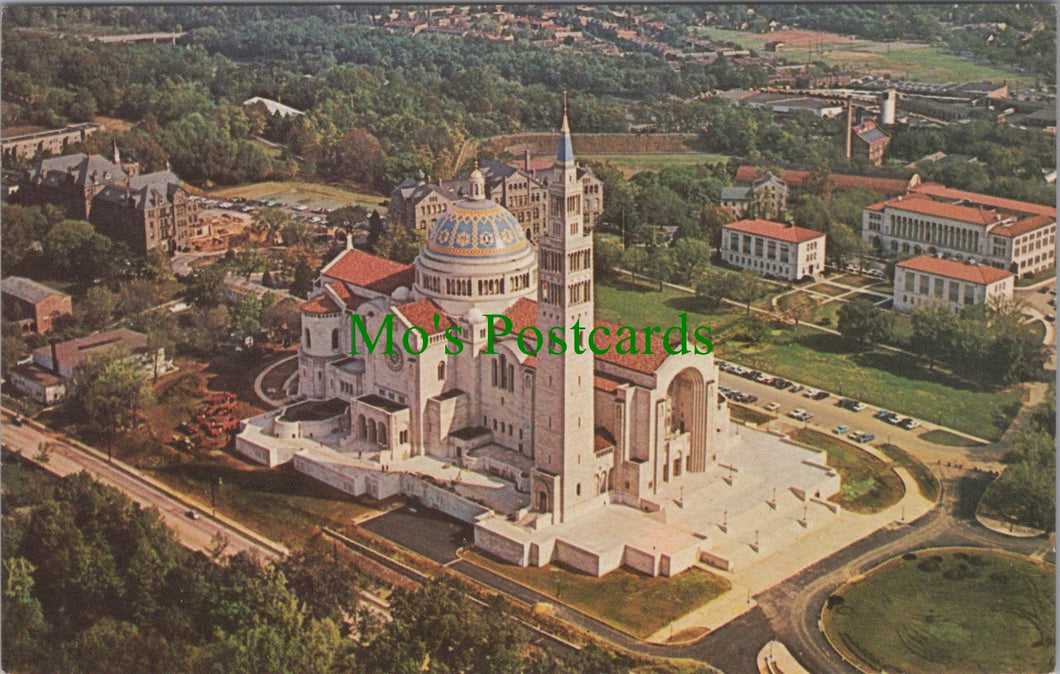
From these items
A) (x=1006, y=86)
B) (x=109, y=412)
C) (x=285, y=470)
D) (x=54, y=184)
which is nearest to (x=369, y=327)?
(x=285, y=470)

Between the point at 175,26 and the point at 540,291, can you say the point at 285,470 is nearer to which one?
the point at 540,291

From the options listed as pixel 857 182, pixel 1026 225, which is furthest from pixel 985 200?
pixel 857 182

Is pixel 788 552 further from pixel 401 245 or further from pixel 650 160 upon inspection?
pixel 650 160

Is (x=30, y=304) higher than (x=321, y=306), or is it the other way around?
(x=30, y=304)

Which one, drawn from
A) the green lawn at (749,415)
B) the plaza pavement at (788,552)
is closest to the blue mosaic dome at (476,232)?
the green lawn at (749,415)

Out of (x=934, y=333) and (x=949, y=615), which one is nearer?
(x=949, y=615)

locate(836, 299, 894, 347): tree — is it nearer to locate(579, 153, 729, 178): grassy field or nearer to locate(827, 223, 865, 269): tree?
locate(827, 223, 865, 269): tree

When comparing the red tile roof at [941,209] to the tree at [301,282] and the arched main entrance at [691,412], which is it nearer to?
the arched main entrance at [691,412]
